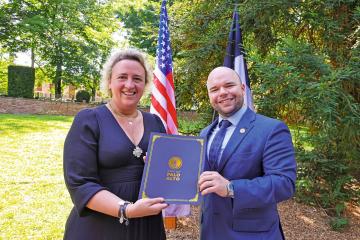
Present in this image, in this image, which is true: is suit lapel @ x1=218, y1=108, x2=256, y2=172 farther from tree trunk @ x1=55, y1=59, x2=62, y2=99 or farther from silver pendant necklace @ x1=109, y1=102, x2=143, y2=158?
tree trunk @ x1=55, y1=59, x2=62, y2=99

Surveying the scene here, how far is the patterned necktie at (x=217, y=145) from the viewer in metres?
1.94

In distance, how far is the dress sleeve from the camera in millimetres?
1750

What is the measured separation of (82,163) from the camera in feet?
5.82

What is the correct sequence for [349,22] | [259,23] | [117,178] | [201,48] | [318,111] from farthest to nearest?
[201,48] < [259,23] < [349,22] < [318,111] < [117,178]

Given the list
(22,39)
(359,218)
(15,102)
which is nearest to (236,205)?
(359,218)

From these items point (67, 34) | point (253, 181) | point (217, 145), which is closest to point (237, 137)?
point (217, 145)

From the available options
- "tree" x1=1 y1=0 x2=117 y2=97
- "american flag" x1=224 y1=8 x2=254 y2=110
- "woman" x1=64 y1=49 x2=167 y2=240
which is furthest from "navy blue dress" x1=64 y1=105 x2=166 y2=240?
"tree" x1=1 y1=0 x2=117 y2=97

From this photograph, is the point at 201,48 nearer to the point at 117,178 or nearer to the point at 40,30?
the point at 117,178

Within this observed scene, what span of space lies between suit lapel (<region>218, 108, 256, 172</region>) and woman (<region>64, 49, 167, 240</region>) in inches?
17.9

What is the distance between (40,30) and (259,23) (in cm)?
2265

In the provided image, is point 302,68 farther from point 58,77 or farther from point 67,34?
point 58,77

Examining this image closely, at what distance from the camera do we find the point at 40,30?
23.8 metres

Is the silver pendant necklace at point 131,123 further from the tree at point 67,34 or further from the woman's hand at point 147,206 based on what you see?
the tree at point 67,34

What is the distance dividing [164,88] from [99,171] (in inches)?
116
